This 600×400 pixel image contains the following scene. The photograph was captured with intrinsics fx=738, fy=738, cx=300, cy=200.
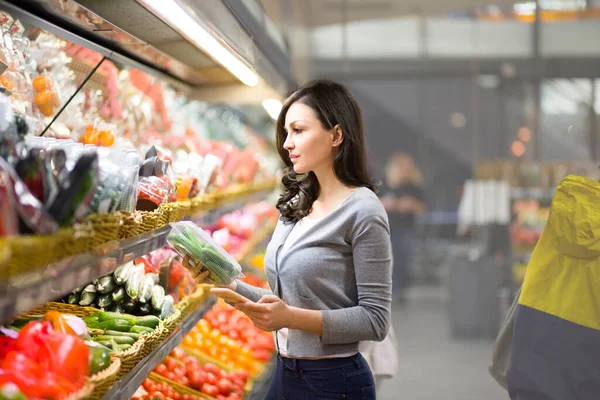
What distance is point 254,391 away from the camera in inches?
147

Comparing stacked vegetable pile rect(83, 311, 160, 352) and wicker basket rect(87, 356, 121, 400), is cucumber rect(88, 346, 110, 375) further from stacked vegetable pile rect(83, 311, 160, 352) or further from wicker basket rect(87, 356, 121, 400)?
stacked vegetable pile rect(83, 311, 160, 352)

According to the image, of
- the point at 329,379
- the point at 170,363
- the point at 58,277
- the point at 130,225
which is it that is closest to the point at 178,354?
the point at 170,363

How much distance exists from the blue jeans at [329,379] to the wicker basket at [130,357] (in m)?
0.52

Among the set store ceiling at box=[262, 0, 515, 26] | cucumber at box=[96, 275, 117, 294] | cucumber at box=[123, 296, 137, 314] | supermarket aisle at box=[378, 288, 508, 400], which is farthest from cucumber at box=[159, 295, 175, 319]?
store ceiling at box=[262, 0, 515, 26]

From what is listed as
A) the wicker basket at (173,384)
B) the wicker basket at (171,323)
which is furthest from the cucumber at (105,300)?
the wicker basket at (173,384)

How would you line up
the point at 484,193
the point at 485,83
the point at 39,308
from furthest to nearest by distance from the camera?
the point at 485,83 < the point at 484,193 < the point at 39,308

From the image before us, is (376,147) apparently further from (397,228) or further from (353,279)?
(353,279)

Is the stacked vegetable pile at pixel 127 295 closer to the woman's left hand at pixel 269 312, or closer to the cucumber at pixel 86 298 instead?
the cucumber at pixel 86 298

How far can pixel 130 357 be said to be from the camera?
2.03 metres

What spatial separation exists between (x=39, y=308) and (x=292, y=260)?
796 mm

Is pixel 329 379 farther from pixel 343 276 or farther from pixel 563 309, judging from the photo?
pixel 563 309

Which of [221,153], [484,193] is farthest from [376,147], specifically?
[221,153]

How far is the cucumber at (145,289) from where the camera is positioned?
2.68m

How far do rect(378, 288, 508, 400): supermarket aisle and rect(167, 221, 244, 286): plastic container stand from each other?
3701mm
